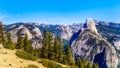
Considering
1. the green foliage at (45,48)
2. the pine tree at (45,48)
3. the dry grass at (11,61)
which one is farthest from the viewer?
the green foliage at (45,48)

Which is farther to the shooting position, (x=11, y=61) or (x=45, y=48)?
(x=45, y=48)

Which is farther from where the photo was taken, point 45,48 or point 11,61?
point 45,48

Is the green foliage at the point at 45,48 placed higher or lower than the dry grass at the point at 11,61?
lower

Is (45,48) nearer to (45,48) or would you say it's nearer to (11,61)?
(45,48)

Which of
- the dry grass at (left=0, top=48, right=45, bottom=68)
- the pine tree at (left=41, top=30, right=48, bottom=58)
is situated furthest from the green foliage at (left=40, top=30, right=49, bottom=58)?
the dry grass at (left=0, top=48, right=45, bottom=68)

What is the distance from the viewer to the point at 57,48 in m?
165

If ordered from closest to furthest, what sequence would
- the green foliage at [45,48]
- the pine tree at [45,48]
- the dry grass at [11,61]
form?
the dry grass at [11,61] < the pine tree at [45,48] < the green foliage at [45,48]

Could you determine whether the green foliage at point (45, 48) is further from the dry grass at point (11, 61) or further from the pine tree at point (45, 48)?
the dry grass at point (11, 61)

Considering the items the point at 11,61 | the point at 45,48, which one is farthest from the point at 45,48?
the point at 11,61

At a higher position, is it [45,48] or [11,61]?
[11,61]

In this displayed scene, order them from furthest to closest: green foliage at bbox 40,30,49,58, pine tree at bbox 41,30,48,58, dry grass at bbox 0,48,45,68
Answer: green foliage at bbox 40,30,49,58 → pine tree at bbox 41,30,48,58 → dry grass at bbox 0,48,45,68

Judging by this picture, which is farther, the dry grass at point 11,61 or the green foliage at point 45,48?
the green foliage at point 45,48

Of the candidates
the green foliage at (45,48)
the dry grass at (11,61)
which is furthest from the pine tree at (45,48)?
the dry grass at (11,61)

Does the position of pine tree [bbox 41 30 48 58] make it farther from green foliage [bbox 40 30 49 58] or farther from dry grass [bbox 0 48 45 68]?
dry grass [bbox 0 48 45 68]
